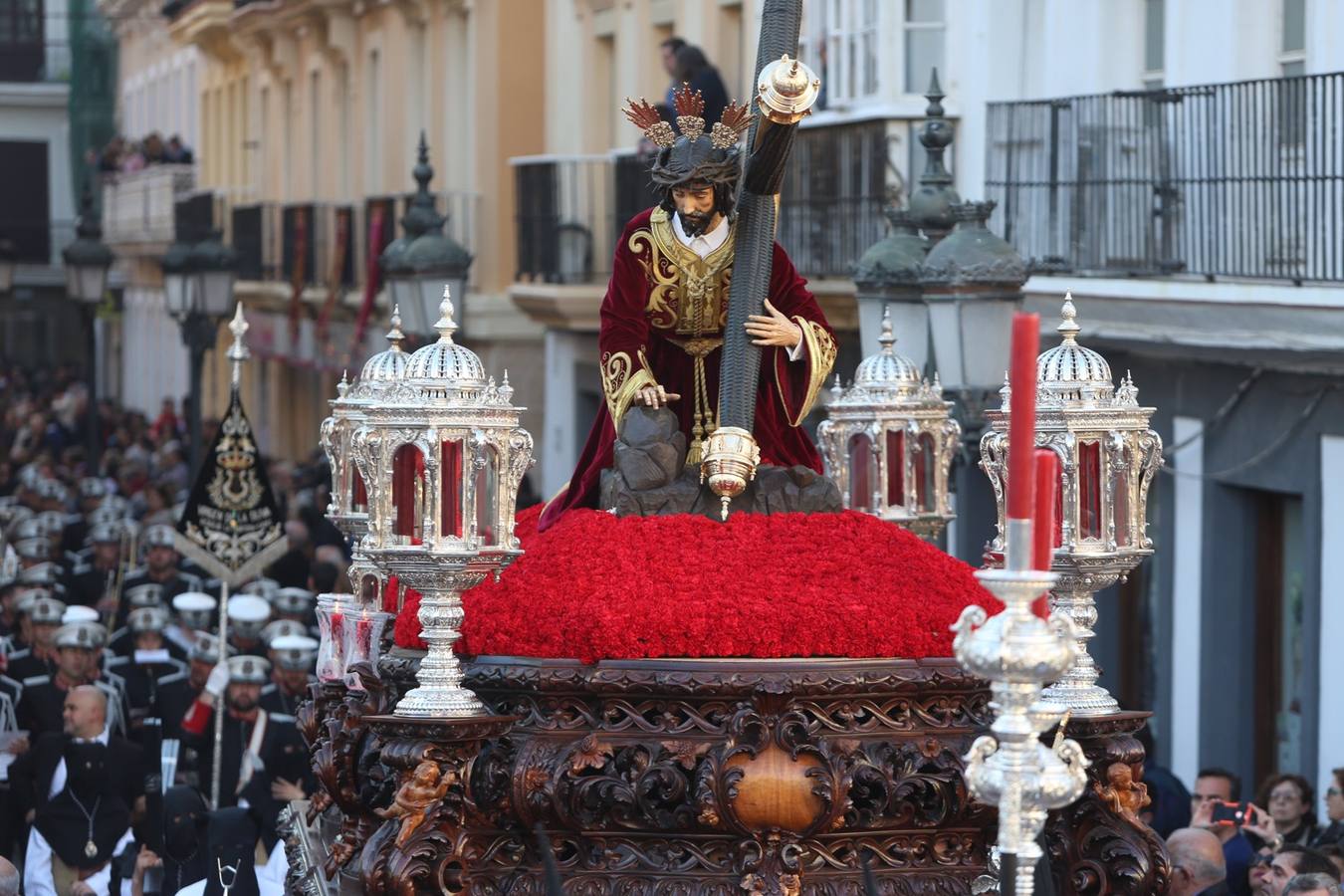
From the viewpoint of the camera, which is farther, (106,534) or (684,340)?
(106,534)

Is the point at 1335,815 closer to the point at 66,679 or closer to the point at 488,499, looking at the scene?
the point at 488,499

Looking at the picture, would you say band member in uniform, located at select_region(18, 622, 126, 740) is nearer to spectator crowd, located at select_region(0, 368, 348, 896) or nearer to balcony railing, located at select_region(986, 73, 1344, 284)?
spectator crowd, located at select_region(0, 368, 348, 896)

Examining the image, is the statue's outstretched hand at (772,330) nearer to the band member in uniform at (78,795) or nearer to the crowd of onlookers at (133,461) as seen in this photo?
the band member in uniform at (78,795)

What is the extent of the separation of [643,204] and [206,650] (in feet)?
24.8

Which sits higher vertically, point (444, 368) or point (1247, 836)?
point (444, 368)

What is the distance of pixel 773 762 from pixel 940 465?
9.12ft

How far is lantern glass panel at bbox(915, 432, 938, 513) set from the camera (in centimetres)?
948

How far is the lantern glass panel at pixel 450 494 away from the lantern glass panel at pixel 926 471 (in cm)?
272

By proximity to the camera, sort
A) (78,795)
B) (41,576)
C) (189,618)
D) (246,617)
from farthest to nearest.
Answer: (41,576) < (189,618) < (246,617) < (78,795)

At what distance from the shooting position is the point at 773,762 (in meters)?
6.88

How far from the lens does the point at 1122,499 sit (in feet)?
24.3

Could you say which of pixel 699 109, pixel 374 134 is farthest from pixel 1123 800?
pixel 374 134

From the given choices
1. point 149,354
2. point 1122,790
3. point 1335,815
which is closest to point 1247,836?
point 1335,815

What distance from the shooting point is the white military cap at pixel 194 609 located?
16.1 m
